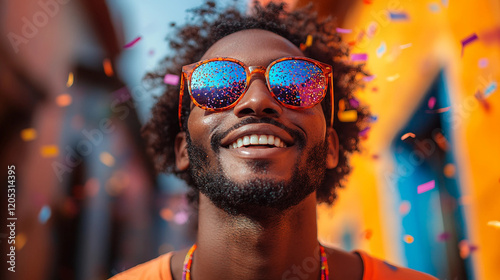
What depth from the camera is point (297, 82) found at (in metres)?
1.91

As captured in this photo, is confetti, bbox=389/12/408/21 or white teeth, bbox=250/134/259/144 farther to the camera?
confetti, bbox=389/12/408/21

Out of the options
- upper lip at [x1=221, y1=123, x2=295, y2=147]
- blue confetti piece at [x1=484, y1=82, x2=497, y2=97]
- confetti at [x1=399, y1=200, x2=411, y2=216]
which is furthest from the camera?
confetti at [x1=399, y1=200, x2=411, y2=216]

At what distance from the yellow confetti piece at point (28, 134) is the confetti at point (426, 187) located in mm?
4066

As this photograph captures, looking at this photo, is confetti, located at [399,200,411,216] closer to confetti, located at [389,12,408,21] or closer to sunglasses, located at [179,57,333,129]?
confetti, located at [389,12,408,21]

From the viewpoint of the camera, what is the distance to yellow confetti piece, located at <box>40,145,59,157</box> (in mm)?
3767

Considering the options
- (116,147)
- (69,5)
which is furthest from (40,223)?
(69,5)

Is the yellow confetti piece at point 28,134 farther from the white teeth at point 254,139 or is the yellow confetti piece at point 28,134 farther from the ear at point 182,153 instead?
the white teeth at point 254,139

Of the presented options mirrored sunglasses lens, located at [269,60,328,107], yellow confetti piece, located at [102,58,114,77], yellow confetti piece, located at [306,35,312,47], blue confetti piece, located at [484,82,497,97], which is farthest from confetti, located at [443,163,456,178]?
yellow confetti piece, located at [102,58,114,77]

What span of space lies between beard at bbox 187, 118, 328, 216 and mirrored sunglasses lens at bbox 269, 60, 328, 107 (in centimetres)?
25

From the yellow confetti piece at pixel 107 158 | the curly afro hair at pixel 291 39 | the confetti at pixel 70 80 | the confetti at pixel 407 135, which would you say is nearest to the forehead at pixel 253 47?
the curly afro hair at pixel 291 39

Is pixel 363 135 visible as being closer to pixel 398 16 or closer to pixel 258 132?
pixel 258 132

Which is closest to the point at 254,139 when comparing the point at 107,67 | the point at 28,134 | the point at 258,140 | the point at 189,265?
the point at 258,140

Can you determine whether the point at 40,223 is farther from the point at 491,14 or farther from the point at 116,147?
the point at 491,14

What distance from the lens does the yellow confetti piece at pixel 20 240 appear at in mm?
3282
